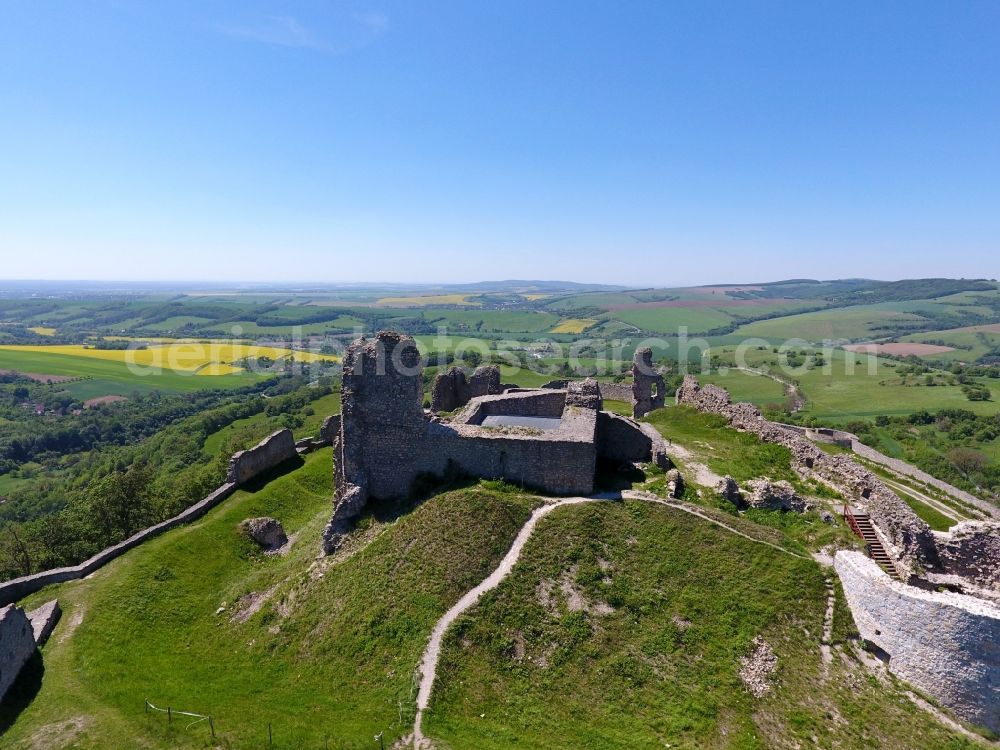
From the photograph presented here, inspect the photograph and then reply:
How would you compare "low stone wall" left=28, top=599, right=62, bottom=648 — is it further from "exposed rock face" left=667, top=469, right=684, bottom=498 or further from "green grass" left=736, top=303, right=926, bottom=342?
"green grass" left=736, top=303, right=926, bottom=342

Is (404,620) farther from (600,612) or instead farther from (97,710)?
(97,710)

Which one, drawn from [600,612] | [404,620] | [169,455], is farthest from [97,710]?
[169,455]

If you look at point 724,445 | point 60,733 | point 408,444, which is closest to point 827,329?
point 724,445

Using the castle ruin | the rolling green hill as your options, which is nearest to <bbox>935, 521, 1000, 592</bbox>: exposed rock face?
the rolling green hill

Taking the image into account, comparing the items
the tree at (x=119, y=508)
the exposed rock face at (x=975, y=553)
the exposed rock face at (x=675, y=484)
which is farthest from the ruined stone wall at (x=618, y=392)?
the tree at (x=119, y=508)

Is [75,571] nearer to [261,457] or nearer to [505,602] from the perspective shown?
[261,457]
